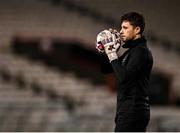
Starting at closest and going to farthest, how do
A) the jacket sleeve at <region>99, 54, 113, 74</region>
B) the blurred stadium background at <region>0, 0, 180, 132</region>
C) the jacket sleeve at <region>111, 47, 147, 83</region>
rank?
the jacket sleeve at <region>111, 47, 147, 83</region>, the jacket sleeve at <region>99, 54, 113, 74</region>, the blurred stadium background at <region>0, 0, 180, 132</region>

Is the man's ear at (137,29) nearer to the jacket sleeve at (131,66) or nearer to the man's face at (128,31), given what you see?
the man's face at (128,31)

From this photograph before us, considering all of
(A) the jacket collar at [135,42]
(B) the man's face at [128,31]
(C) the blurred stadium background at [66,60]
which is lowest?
(C) the blurred stadium background at [66,60]

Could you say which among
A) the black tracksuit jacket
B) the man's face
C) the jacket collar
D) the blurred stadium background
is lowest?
the blurred stadium background

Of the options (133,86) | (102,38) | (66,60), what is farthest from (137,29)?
(66,60)

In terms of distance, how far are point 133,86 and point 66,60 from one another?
8917 mm

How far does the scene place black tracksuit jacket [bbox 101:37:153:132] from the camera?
13.0 feet

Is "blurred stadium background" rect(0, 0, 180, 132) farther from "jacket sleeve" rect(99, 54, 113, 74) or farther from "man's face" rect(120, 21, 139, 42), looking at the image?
"man's face" rect(120, 21, 139, 42)

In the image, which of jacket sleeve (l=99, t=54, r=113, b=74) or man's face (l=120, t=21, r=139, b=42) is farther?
jacket sleeve (l=99, t=54, r=113, b=74)

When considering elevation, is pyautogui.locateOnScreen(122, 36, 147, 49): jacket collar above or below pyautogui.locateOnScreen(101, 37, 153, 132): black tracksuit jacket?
A: above

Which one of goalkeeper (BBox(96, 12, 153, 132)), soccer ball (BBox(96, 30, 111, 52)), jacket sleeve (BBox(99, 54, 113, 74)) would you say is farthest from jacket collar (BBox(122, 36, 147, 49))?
jacket sleeve (BBox(99, 54, 113, 74))

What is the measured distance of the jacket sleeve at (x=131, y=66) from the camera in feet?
12.8

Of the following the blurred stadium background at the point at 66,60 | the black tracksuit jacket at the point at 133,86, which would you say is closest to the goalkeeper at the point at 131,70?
the black tracksuit jacket at the point at 133,86

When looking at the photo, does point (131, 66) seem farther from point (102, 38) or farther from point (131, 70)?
point (102, 38)

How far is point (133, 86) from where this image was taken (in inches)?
157
